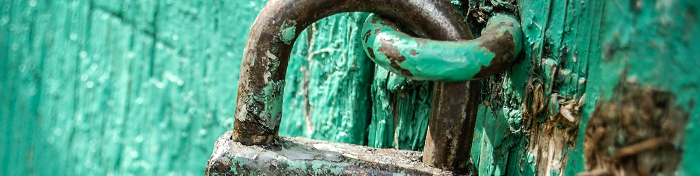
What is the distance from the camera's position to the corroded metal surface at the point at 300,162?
519mm

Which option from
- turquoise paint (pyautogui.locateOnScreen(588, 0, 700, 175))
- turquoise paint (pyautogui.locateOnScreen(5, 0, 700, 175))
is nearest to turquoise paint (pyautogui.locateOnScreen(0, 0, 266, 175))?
turquoise paint (pyautogui.locateOnScreen(5, 0, 700, 175))

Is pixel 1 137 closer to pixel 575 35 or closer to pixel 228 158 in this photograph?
pixel 228 158

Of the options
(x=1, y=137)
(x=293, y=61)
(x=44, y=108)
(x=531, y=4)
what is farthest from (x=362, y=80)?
(x=1, y=137)

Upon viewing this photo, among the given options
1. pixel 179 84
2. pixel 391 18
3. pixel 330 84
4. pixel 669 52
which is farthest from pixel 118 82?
pixel 669 52

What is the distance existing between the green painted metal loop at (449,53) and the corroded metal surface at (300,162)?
112 millimetres

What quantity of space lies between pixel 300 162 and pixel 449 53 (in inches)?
7.6

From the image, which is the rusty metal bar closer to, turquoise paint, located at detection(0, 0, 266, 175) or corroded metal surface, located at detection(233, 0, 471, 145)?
corroded metal surface, located at detection(233, 0, 471, 145)

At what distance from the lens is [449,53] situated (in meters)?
0.43

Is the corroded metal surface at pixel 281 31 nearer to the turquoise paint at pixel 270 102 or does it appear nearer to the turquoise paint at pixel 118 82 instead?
the turquoise paint at pixel 270 102

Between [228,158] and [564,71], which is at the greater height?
[564,71]

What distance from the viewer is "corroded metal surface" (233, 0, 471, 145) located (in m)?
0.48

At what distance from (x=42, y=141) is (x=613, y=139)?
96 centimetres

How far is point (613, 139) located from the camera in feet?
0.87

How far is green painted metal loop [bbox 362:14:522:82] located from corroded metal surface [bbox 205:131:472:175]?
0.11 meters
